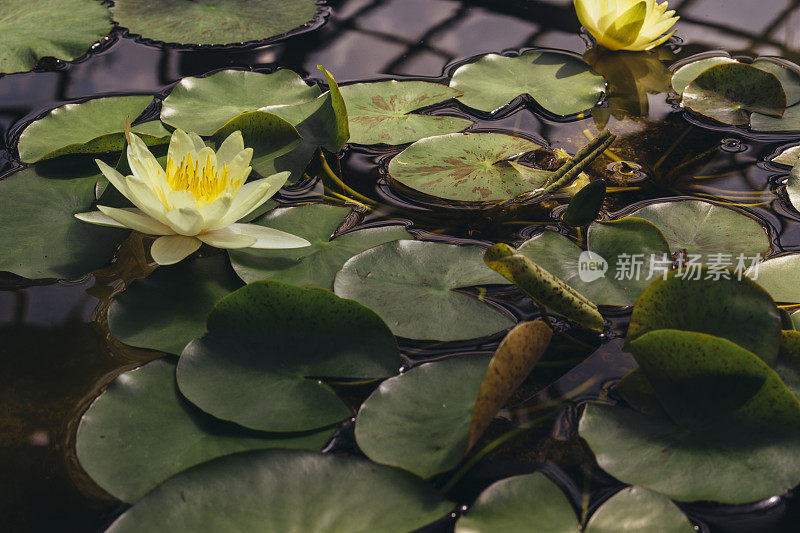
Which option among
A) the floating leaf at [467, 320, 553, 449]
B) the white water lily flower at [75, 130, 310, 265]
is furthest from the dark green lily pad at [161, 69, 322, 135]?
the floating leaf at [467, 320, 553, 449]

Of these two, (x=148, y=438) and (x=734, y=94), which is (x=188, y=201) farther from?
(x=734, y=94)

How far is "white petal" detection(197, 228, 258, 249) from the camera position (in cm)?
130

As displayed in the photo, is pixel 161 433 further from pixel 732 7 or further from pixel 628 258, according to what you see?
pixel 732 7

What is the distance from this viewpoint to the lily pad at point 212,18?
2.24m

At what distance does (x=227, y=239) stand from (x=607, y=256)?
806mm

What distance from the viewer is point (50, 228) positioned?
4.67 ft

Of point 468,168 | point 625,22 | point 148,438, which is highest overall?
point 625,22

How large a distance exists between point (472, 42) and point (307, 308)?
145 cm

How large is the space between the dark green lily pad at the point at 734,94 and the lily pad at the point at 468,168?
639mm

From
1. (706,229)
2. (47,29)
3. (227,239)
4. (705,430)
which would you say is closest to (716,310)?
(705,430)

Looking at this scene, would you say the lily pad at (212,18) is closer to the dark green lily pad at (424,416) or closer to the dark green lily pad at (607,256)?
the dark green lily pad at (607,256)

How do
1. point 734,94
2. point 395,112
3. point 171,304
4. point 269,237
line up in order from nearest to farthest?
point 171,304 → point 269,237 → point 395,112 → point 734,94

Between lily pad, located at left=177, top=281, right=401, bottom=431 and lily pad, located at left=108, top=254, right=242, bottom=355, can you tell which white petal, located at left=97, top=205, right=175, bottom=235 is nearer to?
lily pad, located at left=108, top=254, right=242, bottom=355

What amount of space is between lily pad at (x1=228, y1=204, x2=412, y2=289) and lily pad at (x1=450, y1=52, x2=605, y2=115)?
2.18 feet
